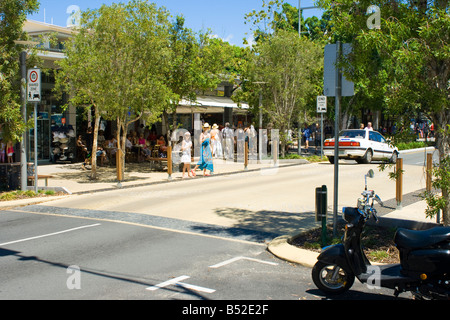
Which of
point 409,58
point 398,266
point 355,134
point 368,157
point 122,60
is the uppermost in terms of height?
point 122,60

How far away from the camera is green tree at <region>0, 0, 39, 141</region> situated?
13.2m

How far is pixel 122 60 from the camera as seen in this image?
16281 millimetres

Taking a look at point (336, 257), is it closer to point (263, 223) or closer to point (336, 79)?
point (336, 79)

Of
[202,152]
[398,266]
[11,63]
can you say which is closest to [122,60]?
[11,63]

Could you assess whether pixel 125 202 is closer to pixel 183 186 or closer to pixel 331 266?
pixel 183 186

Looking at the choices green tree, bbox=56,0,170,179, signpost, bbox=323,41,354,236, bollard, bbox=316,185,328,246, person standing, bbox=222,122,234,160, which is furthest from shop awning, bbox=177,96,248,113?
bollard, bbox=316,185,328,246

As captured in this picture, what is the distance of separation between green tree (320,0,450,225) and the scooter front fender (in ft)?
7.13

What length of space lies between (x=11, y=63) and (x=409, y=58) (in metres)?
11.2

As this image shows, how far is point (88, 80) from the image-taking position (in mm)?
16750

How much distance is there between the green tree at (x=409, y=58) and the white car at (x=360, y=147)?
1595cm

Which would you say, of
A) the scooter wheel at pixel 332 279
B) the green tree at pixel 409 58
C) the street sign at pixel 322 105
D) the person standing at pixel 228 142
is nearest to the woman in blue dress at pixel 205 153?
the street sign at pixel 322 105

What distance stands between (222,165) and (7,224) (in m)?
13.8

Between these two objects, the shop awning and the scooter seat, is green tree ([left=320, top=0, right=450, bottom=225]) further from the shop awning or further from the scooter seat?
the shop awning
